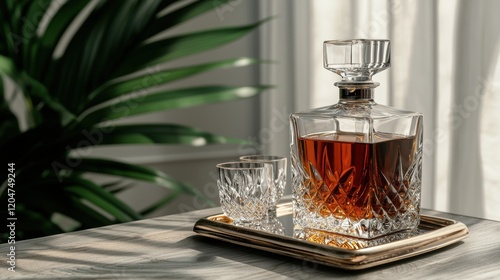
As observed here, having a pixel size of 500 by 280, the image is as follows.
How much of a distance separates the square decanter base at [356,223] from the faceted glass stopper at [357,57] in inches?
6.9

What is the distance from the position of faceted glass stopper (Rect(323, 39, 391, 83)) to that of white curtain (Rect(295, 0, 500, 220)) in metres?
0.82

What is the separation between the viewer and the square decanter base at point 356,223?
87 cm

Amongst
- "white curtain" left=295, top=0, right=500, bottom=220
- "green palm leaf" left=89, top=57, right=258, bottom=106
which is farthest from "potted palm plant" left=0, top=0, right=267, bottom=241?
"white curtain" left=295, top=0, right=500, bottom=220

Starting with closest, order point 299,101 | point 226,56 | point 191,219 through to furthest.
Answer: point 191,219, point 299,101, point 226,56

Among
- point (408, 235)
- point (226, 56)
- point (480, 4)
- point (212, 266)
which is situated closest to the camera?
point (212, 266)

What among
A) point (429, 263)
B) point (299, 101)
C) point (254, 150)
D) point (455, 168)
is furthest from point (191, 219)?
point (254, 150)

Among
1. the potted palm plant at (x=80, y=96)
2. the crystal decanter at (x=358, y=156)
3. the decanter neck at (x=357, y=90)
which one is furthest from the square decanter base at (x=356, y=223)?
the potted palm plant at (x=80, y=96)

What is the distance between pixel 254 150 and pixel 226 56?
367mm

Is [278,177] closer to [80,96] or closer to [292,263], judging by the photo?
[292,263]

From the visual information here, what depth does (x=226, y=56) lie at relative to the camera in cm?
263

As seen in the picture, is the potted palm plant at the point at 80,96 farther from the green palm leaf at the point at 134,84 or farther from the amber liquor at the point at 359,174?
the amber liquor at the point at 359,174

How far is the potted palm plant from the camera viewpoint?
5.32 feet

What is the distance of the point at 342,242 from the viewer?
87 cm

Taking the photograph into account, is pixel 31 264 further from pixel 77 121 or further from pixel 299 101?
pixel 299 101
